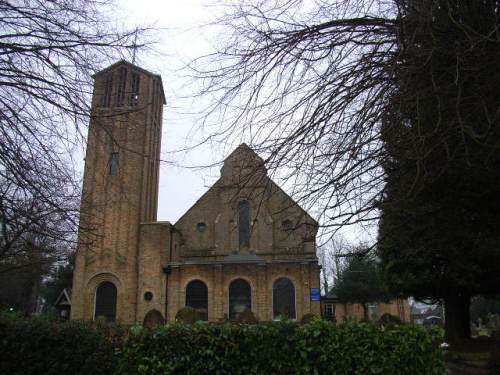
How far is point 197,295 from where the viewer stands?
90.1 feet

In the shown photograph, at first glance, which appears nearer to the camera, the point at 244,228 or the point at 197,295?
the point at 197,295

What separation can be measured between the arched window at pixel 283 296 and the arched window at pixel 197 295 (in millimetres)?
4218

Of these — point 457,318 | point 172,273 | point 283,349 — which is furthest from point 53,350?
point 172,273

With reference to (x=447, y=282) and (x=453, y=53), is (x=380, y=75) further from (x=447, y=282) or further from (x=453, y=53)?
(x=447, y=282)

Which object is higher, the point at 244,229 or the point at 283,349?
the point at 244,229

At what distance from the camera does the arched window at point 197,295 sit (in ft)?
89.1

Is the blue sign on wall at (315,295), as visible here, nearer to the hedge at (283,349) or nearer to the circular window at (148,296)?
the circular window at (148,296)

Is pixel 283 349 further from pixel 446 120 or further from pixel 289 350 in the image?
pixel 446 120

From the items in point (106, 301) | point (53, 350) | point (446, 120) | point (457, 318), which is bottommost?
point (53, 350)

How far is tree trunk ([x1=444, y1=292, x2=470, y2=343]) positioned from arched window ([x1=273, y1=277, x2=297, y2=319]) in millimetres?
9000

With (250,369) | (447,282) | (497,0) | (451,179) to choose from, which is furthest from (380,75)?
(447,282)

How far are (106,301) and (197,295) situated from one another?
553cm

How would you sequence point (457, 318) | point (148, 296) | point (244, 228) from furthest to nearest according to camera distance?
point (244, 228) < point (148, 296) < point (457, 318)

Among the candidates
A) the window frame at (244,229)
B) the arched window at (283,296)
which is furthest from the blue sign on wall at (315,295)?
the window frame at (244,229)
